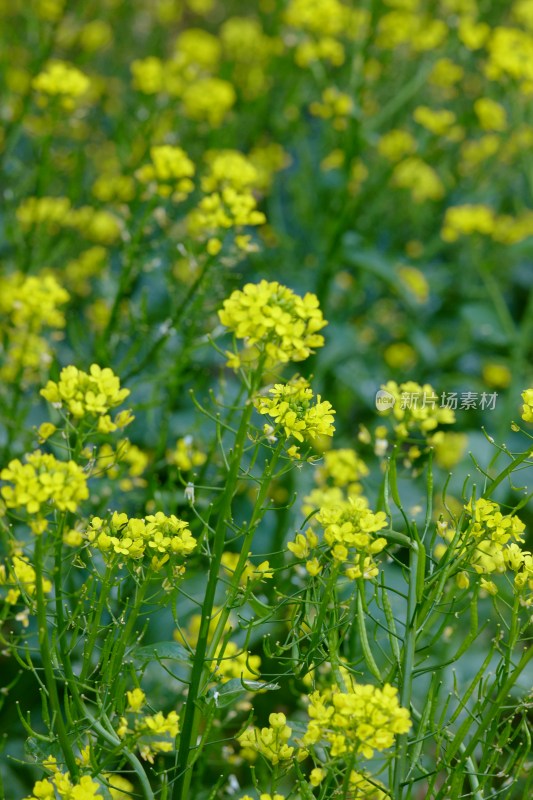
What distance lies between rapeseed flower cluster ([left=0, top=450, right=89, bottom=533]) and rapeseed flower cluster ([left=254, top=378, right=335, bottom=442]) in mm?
263

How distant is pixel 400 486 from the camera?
9.30 feet

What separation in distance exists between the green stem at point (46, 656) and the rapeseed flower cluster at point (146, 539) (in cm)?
12

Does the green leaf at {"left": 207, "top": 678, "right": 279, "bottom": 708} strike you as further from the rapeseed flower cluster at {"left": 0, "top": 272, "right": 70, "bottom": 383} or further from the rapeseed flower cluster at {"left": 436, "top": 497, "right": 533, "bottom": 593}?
the rapeseed flower cluster at {"left": 0, "top": 272, "right": 70, "bottom": 383}

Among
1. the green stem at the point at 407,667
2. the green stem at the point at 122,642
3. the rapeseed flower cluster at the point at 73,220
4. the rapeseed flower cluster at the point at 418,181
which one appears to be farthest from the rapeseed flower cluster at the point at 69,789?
the rapeseed flower cluster at the point at 418,181

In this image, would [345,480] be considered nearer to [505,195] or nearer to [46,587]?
[46,587]

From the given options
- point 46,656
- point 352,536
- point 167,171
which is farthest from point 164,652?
point 167,171

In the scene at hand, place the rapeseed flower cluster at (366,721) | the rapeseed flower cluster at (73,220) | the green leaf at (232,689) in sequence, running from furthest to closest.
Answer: the rapeseed flower cluster at (73,220), the green leaf at (232,689), the rapeseed flower cluster at (366,721)

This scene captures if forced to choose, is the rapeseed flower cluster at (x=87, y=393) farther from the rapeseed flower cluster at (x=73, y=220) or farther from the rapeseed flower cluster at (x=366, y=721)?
the rapeseed flower cluster at (x=73, y=220)

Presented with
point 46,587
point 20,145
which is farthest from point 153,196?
point 20,145

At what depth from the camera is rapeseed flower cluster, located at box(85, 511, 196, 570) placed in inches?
49.4

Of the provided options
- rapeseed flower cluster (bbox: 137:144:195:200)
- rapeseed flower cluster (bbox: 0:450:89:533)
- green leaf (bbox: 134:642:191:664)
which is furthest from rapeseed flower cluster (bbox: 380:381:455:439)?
rapeseed flower cluster (bbox: 137:144:195:200)

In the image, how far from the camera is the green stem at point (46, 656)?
44.5 inches

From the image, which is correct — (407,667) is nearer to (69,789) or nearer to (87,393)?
(69,789)

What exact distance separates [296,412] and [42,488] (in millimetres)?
345
